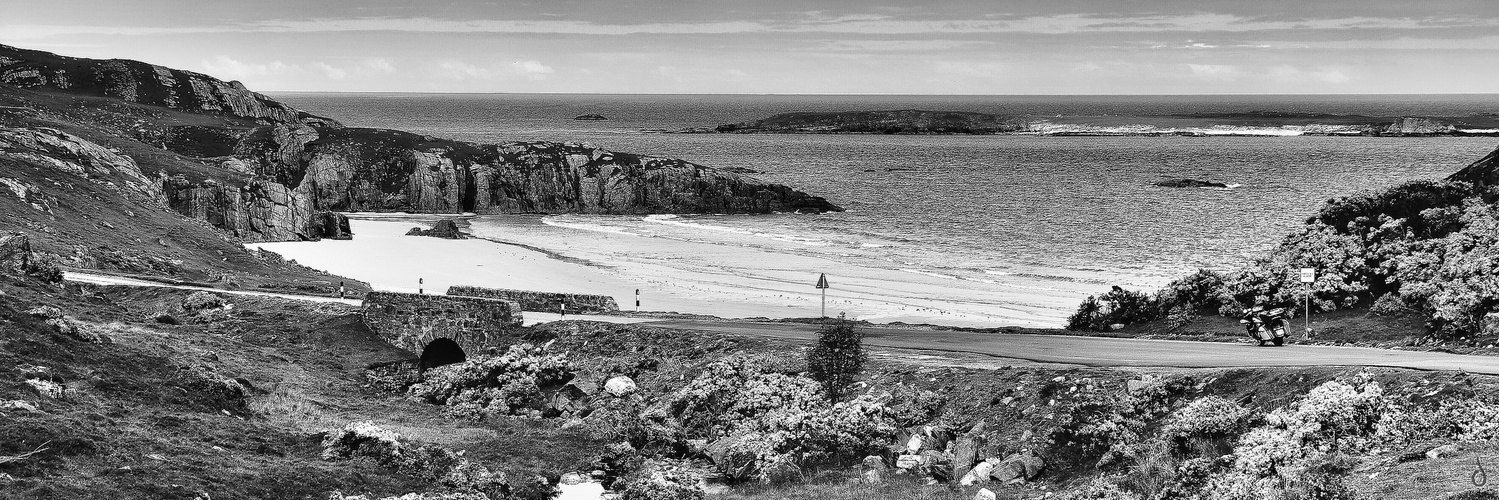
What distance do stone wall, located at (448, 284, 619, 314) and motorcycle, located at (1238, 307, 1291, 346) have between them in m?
19.6

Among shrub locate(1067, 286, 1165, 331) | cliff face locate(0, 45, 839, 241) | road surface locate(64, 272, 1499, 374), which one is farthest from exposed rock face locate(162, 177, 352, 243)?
shrub locate(1067, 286, 1165, 331)

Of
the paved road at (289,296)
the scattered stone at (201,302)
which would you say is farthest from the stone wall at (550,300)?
the scattered stone at (201,302)

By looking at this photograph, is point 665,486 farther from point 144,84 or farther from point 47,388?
point 144,84

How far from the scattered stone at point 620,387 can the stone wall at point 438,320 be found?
521cm

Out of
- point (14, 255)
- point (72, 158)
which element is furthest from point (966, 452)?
point (72, 158)

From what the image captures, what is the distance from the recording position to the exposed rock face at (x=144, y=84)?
128250 millimetres

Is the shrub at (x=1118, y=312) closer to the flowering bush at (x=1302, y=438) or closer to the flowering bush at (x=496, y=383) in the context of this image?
the flowering bush at (x=496, y=383)

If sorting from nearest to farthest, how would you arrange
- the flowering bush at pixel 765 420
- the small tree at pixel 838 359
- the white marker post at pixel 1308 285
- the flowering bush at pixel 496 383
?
the flowering bush at pixel 765 420 → the small tree at pixel 838 359 → the flowering bush at pixel 496 383 → the white marker post at pixel 1308 285

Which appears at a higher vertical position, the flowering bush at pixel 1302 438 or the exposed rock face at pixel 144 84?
the exposed rock face at pixel 144 84

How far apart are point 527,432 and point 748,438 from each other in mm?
5394

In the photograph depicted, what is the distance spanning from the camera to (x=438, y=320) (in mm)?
32531

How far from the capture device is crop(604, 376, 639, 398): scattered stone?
28.2 meters

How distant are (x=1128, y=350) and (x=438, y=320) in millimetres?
17260

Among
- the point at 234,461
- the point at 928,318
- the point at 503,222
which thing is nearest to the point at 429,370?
the point at 234,461
